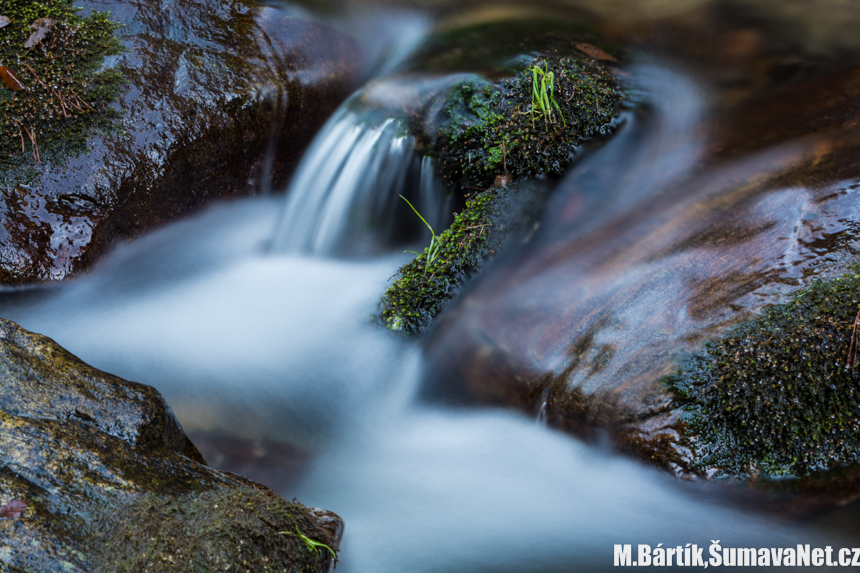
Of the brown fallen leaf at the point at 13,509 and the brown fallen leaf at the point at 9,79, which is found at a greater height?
the brown fallen leaf at the point at 9,79

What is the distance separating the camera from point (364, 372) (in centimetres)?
416

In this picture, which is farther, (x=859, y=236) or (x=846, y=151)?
(x=846, y=151)

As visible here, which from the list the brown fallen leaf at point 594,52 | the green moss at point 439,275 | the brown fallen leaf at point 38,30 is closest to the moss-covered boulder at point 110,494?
the green moss at point 439,275

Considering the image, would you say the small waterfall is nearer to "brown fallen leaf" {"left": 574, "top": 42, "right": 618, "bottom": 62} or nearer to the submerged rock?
the submerged rock

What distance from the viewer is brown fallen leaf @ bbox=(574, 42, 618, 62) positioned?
5270mm

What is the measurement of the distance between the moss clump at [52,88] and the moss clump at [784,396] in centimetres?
472

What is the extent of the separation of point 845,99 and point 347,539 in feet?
16.1

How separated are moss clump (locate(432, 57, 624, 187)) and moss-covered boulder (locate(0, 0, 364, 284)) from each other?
4.97 ft

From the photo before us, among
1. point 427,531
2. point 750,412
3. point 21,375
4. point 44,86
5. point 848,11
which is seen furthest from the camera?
point 848,11

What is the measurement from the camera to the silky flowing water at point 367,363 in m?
3.10

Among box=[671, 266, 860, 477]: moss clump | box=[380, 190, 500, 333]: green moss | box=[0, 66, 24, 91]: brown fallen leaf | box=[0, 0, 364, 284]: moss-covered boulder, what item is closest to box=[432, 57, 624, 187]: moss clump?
box=[380, 190, 500, 333]: green moss

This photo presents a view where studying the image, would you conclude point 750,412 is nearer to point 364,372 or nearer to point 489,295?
point 489,295

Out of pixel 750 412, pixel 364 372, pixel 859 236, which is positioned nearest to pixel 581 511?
pixel 750 412

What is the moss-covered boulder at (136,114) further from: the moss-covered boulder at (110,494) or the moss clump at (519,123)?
the moss-covered boulder at (110,494)
